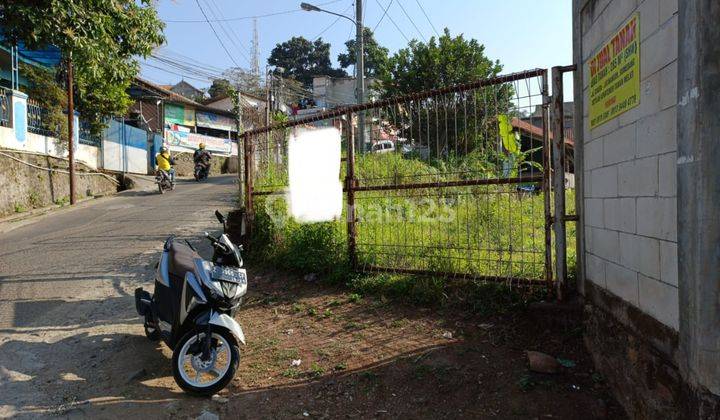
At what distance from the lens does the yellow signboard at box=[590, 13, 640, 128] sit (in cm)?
251

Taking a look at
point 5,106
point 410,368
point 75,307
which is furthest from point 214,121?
point 410,368

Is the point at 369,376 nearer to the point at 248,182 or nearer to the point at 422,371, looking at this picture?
the point at 422,371

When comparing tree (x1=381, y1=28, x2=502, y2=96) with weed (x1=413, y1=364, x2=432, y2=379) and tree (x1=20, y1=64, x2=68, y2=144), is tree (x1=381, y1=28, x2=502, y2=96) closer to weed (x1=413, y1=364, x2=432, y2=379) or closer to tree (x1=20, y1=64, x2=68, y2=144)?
tree (x1=20, y1=64, x2=68, y2=144)

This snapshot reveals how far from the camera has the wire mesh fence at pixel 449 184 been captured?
151 inches

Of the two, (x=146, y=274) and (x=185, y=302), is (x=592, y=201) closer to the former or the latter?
(x=185, y=302)

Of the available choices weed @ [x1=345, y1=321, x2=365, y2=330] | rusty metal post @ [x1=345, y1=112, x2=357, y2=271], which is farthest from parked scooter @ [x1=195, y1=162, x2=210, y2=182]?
weed @ [x1=345, y1=321, x2=365, y2=330]

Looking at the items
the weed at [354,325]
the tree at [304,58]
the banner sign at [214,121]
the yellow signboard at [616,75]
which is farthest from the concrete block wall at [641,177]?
the tree at [304,58]

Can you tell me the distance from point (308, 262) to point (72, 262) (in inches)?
140

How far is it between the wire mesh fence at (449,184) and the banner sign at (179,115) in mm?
25311

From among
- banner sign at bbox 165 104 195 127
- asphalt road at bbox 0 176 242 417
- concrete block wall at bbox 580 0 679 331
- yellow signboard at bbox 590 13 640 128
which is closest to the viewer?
concrete block wall at bbox 580 0 679 331

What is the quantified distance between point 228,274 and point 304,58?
5713 cm

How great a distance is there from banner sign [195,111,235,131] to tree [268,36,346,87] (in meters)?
25.2

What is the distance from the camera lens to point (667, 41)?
217cm

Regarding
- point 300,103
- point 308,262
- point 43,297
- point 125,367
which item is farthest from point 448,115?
point 300,103
